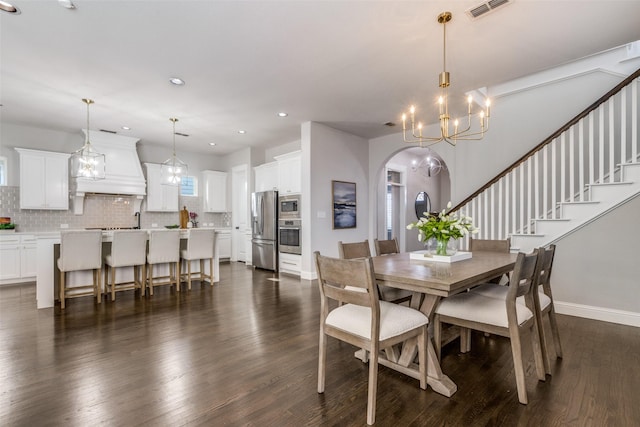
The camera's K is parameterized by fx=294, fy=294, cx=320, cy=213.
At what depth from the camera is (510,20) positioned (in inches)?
101

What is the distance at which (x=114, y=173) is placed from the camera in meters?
5.95

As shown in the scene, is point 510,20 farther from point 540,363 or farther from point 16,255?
point 16,255

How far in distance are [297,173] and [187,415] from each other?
4543 millimetres

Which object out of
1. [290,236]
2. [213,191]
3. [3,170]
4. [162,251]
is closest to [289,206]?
[290,236]

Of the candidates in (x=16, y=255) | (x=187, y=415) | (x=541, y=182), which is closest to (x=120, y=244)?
(x=16, y=255)

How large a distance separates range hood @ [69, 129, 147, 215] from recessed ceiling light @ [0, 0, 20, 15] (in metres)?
3.62

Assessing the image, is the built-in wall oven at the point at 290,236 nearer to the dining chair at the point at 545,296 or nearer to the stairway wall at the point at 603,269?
the dining chair at the point at 545,296

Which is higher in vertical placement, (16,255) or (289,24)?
(289,24)

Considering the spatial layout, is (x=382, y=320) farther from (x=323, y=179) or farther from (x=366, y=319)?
(x=323, y=179)

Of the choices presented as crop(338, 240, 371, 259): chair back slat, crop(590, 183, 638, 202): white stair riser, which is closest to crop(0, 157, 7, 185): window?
crop(338, 240, 371, 259): chair back slat

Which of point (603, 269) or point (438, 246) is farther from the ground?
point (438, 246)

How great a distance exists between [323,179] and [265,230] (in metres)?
1.76

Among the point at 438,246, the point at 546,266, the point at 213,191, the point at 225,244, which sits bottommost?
the point at 225,244

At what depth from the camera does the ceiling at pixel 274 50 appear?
2436mm
